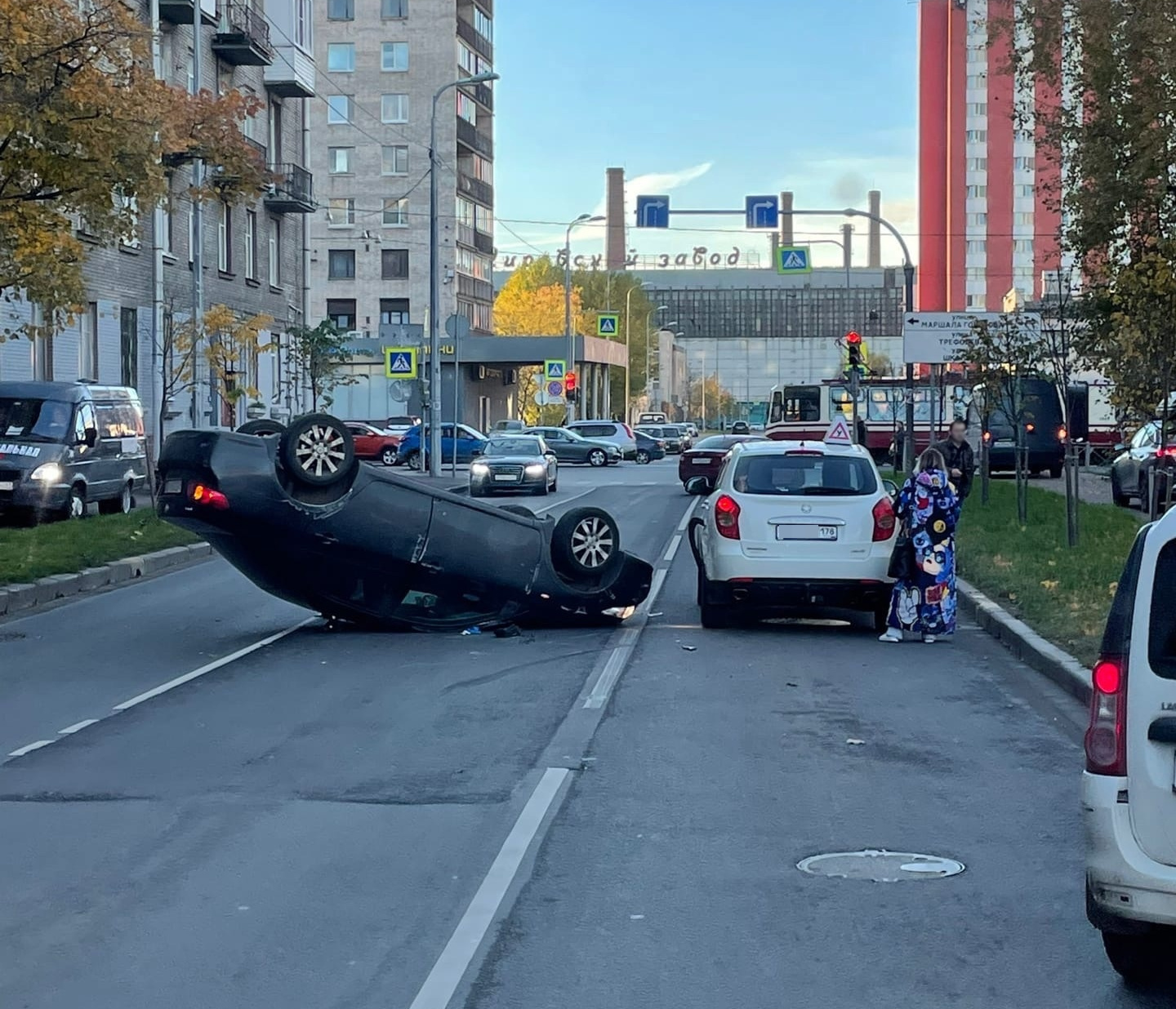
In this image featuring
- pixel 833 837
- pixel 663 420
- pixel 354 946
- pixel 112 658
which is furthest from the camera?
pixel 663 420

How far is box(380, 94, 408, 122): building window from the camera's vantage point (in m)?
87.2

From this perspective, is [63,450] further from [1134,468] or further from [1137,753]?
[1137,753]

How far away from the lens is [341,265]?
89.1 m

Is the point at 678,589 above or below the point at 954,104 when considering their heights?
below

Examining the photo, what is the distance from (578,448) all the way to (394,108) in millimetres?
31323

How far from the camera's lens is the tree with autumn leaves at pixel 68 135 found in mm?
15688

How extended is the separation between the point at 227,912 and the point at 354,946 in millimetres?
642

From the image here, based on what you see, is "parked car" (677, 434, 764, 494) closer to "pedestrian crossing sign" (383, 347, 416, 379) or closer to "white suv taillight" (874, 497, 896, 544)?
"pedestrian crossing sign" (383, 347, 416, 379)

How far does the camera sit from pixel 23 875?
21.7 ft

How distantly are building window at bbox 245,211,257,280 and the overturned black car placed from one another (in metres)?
30.8

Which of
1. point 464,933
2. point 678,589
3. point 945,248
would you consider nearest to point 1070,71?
point 678,589

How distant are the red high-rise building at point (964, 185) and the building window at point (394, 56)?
2872cm

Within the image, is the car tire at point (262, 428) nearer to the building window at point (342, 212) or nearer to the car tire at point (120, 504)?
the car tire at point (120, 504)

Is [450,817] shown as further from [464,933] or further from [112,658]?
[112,658]
